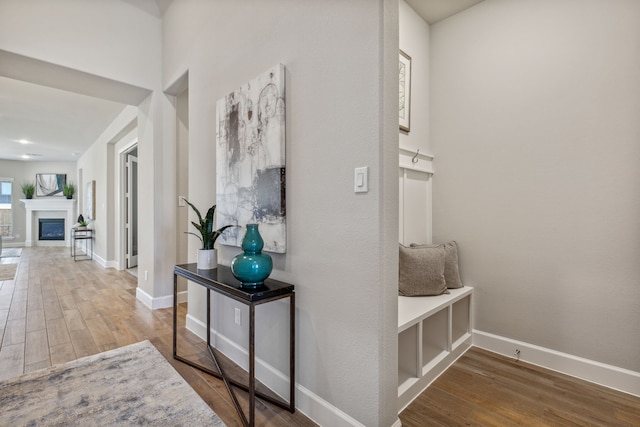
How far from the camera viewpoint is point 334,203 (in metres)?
1.49

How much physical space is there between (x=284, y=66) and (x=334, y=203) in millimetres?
859

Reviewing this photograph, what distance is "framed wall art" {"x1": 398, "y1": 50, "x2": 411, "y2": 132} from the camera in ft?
8.07

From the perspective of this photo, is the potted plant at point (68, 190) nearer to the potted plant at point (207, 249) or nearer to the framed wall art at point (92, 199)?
the framed wall art at point (92, 199)

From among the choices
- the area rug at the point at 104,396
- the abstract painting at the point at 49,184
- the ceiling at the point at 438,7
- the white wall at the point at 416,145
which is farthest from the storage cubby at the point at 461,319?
the abstract painting at the point at 49,184

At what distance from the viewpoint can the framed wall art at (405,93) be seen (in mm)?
2459

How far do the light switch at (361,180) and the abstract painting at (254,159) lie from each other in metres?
0.50

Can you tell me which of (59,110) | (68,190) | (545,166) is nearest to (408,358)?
(545,166)

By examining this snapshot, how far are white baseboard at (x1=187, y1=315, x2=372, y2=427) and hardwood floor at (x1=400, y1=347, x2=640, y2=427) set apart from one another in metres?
0.36

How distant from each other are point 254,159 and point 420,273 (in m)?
1.39

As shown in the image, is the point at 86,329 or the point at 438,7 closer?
the point at 438,7

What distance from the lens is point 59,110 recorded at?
498 cm

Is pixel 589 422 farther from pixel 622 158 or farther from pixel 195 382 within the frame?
pixel 195 382

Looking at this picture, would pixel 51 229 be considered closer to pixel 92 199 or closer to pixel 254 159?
pixel 92 199

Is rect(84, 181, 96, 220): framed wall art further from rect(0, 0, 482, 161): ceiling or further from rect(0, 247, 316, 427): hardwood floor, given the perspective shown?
rect(0, 247, 316, 427): hardwood floor
